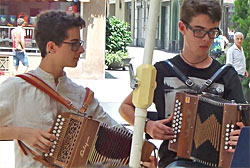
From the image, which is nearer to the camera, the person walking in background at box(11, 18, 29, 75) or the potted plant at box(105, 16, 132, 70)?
the potted plant at box(105, 16, 132, 70)

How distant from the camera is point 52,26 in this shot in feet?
7.77

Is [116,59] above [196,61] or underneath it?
underneath

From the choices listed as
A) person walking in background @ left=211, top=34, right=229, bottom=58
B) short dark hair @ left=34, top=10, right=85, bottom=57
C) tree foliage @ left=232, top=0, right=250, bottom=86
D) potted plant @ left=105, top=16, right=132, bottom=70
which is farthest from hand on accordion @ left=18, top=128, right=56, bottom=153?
tree foliage @ left=232, top=0, right=250, bottom=86

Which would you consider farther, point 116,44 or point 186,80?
point 116,44

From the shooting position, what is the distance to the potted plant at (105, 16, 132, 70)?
5.95 meters

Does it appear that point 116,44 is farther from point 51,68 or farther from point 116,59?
point 51,68

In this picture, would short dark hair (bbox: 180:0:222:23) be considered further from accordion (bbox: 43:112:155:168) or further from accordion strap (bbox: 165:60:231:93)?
accordion (bbox: 43:112:155:168)

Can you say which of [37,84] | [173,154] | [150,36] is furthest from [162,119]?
[37,84]

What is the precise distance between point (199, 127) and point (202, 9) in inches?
22.2

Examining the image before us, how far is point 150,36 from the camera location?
2.22 meters

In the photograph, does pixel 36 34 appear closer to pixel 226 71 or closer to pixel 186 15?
pixel 186 15

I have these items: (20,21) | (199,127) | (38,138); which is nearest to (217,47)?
(199,127)

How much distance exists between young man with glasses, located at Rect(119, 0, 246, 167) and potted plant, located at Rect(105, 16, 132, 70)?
3102mm

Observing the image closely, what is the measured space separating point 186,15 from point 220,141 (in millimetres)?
637
